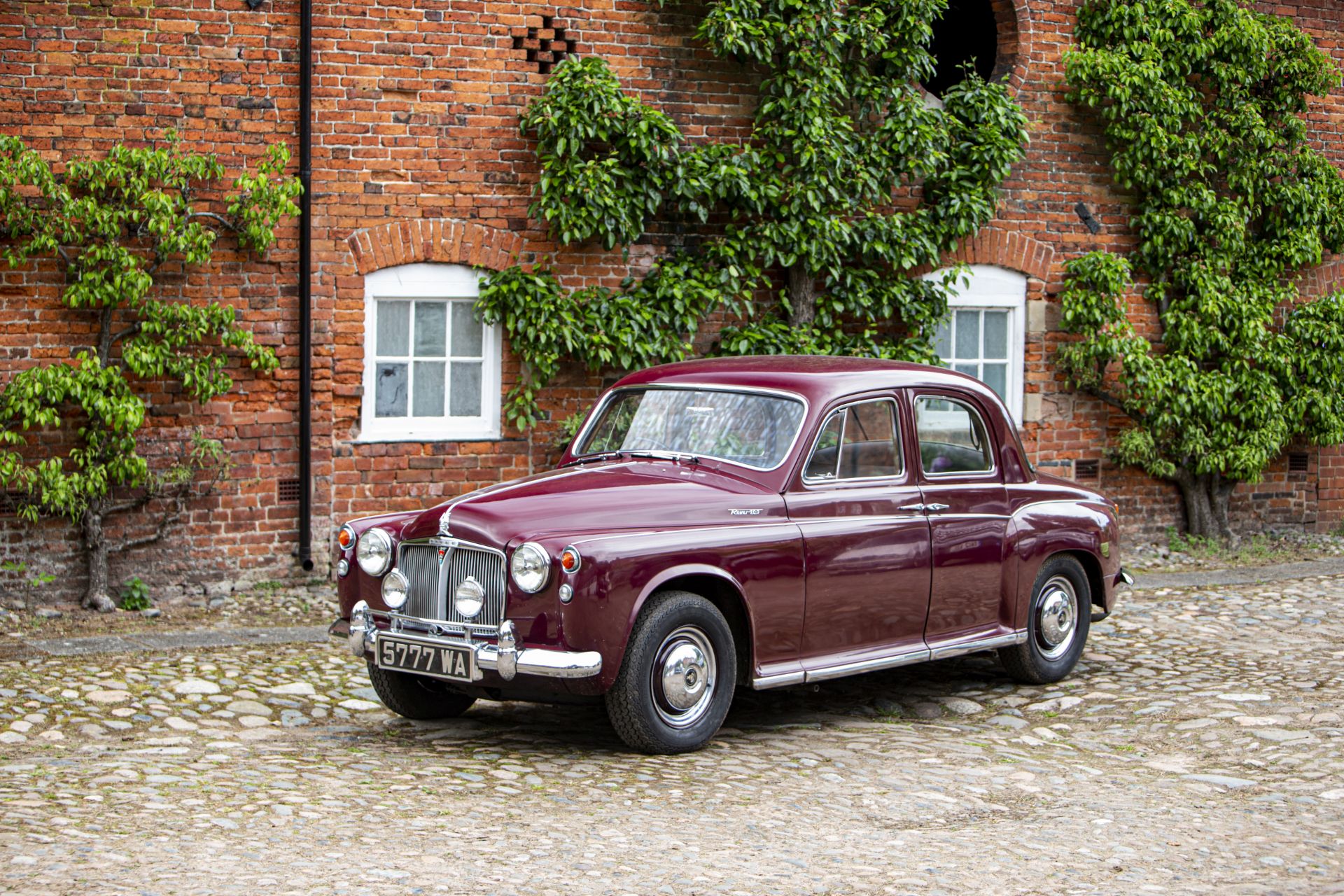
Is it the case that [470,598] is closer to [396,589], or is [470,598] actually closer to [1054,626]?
[396,589]

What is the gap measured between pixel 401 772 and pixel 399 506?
15.7ft

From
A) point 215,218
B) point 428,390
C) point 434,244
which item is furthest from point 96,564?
point 434,244

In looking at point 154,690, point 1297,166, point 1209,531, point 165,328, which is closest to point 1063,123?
point 1297,166

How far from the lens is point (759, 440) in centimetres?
718

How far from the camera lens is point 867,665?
7117 millimetres

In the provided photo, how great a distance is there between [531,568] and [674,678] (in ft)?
2.59

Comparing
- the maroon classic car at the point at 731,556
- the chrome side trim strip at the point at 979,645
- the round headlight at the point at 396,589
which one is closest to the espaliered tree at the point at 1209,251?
the maroon classic car at the point at 731,556

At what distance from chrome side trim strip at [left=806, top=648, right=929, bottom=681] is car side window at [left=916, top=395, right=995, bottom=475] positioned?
0.94 meters

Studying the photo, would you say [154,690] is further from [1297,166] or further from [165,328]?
[1297,166]

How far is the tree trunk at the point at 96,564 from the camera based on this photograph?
9.77m

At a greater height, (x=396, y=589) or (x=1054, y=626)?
(x=396, y=589)

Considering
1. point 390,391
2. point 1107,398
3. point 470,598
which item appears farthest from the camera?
point 1107,398

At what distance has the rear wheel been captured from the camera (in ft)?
23.2

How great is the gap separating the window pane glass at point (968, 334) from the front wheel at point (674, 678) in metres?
6.69
